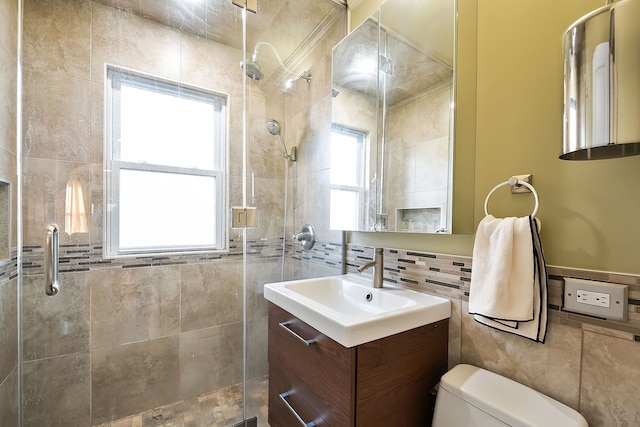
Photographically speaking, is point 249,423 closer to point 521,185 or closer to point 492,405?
point 492,405

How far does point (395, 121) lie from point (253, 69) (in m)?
1.01

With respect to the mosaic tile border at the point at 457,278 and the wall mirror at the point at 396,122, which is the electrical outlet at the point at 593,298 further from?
the wall mirror at the point at 396,122

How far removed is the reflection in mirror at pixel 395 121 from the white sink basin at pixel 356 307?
0.99 ft

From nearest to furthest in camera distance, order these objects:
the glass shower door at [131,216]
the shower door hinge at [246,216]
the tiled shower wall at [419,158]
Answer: the tiled shower wall at [419,158] < the glass shower door at [131,216] < the shower door hinge at [246,216]

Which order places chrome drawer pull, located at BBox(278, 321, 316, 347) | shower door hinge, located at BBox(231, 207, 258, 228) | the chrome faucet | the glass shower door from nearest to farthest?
chrome drawer pull, located at BBox(278, 321, 316, 347) < the chrome faucet < the glass shower door < shower door hinge, located at BBox(231, 207, 258, 228)

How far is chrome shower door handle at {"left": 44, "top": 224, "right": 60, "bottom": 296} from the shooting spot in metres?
1.33

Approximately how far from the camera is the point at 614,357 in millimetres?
733

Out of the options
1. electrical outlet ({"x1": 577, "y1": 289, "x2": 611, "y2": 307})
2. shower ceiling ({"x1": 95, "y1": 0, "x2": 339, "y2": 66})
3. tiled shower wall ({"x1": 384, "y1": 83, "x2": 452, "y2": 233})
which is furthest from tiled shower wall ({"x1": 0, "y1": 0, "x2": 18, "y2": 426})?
electrical outlet ({"x1": 577, "y1": 289, "x2": 611, "y2": 307})

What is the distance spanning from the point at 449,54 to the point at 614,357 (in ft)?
3.80

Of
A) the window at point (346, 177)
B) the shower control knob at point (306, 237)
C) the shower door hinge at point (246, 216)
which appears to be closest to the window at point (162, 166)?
the shower door hinge at point (246, 216)

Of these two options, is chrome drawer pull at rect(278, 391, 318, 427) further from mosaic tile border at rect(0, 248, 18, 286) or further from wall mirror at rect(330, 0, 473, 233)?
mosaic tile border at rect(0, 248, 18, 286)

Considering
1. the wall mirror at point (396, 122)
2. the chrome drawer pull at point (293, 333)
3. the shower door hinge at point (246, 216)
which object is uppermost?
the wall mirror at point (396, 122)

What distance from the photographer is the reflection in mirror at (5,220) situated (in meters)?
1.21

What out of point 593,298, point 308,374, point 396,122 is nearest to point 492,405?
point 593,298
